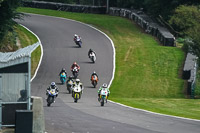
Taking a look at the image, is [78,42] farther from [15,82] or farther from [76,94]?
[15,82]

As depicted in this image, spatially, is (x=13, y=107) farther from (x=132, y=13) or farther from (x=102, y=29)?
(x=132, y=13)

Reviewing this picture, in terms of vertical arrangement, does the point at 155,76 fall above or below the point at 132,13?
below

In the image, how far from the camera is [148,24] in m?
59.4

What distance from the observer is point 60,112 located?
24188 millimetres

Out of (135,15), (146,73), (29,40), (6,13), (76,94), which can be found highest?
(135,15)

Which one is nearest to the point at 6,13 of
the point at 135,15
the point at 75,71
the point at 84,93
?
the point at 75,71

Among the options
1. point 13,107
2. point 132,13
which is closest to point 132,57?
point 132,13

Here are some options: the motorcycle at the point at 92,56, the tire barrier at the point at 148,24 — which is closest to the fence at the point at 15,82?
the motorcycle at the point at 92,56

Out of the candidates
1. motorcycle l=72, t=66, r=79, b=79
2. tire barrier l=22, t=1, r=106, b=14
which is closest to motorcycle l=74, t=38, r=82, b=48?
motorcycle l=72, t=66, r=79, b=79

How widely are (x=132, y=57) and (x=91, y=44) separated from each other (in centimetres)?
587

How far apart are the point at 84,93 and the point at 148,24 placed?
2648 cm

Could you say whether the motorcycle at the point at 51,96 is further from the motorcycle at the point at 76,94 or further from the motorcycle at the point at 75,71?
the motorcycle at the point at 75,71

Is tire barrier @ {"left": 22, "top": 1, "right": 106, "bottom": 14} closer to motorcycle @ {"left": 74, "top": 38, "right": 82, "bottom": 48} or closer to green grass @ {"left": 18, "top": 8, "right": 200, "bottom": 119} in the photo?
green grass @ {"left": 18, "top": 8, "right": 200, "bottom": 119}

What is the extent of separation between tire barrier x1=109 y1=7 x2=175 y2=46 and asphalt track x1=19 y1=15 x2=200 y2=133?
18.9ft
